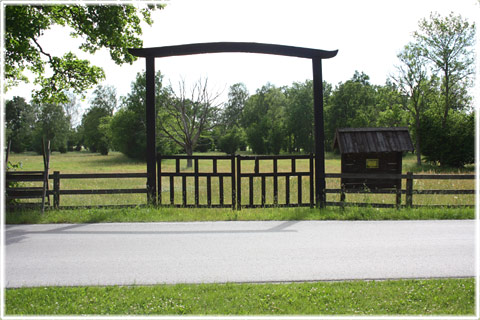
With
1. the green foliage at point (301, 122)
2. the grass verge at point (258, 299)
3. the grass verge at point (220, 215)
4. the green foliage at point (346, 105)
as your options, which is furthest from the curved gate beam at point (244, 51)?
the green foliage at point (301, 122)

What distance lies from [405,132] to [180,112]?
30.0m

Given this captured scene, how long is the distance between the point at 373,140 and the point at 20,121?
263 ft

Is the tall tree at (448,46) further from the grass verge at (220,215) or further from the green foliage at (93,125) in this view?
the green foliage at (93,125)

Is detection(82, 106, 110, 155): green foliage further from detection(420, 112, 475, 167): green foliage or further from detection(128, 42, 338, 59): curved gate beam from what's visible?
detection(128, 42, 338, 59): curved gate beam

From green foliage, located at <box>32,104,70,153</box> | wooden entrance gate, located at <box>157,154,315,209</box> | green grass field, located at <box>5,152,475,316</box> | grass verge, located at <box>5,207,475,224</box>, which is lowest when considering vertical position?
green grass field, located at <box>5,152,475,316</box>

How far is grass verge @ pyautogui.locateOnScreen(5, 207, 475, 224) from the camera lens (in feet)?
32.4

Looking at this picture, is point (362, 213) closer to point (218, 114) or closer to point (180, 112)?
point (180, 112)

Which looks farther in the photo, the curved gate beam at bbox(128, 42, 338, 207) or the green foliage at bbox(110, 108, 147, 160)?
the green foliage at bbox(110, 108, 147, 160)

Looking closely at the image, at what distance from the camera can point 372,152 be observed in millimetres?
11227

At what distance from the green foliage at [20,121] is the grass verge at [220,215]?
71.0 metres

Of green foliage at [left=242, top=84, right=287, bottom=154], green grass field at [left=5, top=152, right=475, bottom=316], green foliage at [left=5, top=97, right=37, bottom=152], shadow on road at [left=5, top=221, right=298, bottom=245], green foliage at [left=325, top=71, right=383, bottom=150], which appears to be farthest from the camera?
green foliage at [left=5, top=97, right=37, bottom=152]

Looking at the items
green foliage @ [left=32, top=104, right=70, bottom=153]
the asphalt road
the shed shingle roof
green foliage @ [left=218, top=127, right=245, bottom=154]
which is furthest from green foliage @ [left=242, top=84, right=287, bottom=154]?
the asphalt road

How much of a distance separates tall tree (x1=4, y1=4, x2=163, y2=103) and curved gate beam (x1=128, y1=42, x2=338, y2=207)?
3584 mm

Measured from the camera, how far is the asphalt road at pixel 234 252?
569cm
